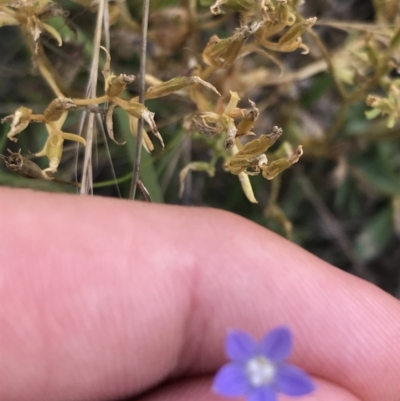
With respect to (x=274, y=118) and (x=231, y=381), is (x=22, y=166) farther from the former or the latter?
(x=274, y=118)

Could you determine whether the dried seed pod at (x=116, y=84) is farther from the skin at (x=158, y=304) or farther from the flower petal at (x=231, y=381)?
the flower petal at (x=231, y=381)

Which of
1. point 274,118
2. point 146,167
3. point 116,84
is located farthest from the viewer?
point 274,118

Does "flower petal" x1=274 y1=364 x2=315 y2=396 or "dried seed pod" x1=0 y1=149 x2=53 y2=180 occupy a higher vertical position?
"dried seed pod" x1=0 y1=149 x2=53 y2=180

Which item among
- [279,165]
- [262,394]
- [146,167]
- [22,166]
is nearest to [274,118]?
[146,167]

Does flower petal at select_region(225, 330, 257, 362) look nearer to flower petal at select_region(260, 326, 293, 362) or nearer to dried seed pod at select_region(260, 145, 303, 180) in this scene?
flower petal at select_region(260, 326, 293, 362)

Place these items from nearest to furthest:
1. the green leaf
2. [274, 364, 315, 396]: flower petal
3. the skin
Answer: [274, 364, 315, 396]: flower petal
the skin
the green leaf

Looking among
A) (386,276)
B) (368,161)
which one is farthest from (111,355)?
(386,276)


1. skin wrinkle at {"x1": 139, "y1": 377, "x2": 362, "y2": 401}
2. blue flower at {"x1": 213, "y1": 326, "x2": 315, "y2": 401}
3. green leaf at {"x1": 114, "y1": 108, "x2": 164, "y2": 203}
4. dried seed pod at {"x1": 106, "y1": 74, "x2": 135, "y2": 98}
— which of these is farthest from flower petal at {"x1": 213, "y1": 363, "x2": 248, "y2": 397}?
green leaf at {"x1": 114, "y1": 108, "x2": 164, "y2": 203}
